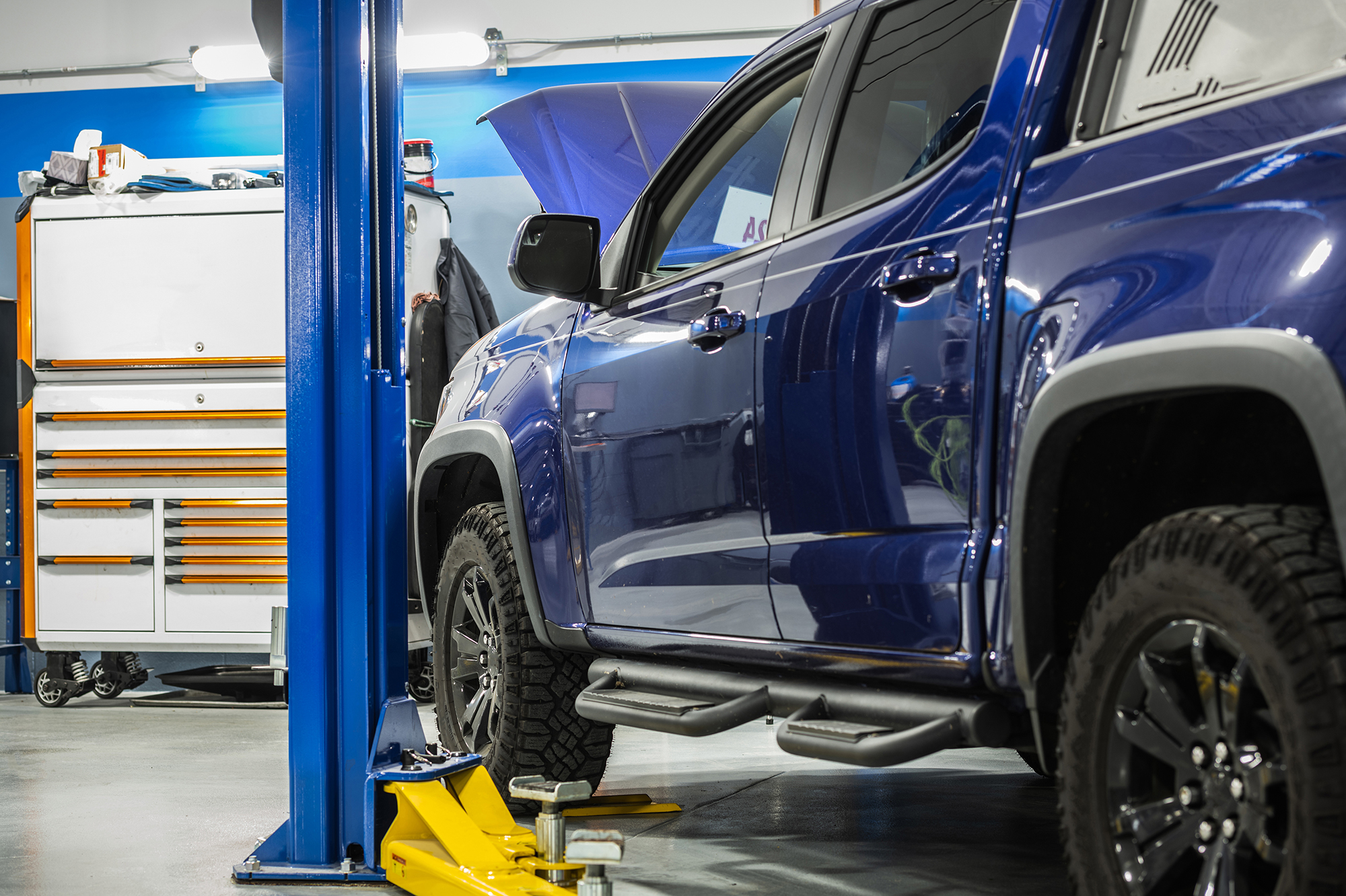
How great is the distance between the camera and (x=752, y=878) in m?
2.79

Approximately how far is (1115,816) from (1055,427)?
518 mm

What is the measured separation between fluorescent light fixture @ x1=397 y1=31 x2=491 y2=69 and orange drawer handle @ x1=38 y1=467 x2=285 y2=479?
125 inches

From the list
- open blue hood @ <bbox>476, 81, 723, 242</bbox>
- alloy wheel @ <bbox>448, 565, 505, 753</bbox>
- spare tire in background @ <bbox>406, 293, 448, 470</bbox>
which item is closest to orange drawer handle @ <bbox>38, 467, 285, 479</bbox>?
spare tire in background @ <bbox>406, 293, 448, 470</bbox>

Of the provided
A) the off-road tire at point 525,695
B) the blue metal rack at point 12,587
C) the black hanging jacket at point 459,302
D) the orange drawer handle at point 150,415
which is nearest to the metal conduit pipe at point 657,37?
the black hanging jacket at point 459,302

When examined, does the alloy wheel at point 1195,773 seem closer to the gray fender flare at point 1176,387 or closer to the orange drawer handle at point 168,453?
the gray fender flare at point 1176,387

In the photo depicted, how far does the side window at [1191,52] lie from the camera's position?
163 cm

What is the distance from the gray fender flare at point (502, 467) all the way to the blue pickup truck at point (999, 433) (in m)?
0.02

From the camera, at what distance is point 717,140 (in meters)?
3.06

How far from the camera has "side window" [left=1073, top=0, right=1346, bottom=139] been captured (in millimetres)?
1634

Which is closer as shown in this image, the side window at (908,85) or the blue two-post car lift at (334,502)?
the side window at (908,85)

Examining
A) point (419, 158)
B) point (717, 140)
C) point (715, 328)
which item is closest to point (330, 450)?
point (715, 328)

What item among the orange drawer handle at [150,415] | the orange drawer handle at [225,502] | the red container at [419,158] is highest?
the red container at [419,158]

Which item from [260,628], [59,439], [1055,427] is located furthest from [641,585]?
[59,439]

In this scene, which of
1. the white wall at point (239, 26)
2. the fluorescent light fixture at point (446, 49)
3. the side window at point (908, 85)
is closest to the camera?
the side window at point (908, 85)
